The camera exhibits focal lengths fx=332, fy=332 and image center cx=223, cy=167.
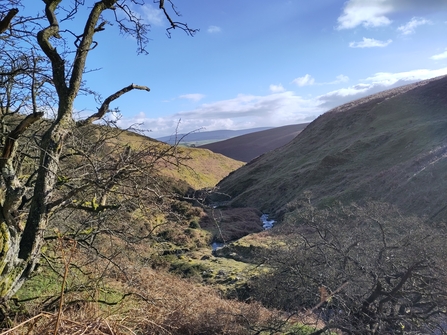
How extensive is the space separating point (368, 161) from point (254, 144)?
67.6 meters

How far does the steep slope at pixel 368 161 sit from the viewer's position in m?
20.5

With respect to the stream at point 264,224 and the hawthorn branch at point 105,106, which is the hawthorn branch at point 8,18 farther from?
the stream at point 264,224

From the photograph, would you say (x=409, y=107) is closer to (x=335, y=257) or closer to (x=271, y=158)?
(x=271, y=158)

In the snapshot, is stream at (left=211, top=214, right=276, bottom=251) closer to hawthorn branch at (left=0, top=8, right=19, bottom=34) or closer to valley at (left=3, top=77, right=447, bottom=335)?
valley at (left=3, top=77, right=447, bottom=335)

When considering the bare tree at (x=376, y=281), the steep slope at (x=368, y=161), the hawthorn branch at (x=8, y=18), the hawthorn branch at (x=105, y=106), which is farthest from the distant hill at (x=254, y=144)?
the hawthorn branch at (x=8, y=18)

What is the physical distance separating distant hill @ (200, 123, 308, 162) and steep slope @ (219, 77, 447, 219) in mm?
41128

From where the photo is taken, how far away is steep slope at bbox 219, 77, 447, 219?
20516 millimetres

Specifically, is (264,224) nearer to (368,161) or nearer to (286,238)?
(368,161)

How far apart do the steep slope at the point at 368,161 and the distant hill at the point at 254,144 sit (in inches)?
1619

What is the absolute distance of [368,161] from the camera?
29.8 metres

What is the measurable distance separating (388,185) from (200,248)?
43.2ft

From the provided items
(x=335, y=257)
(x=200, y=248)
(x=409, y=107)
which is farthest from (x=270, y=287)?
(x=409, y=107)

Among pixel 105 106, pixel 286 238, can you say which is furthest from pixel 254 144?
pixel 105 106

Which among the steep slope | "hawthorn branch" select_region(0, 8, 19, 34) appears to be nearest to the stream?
the steep slope
